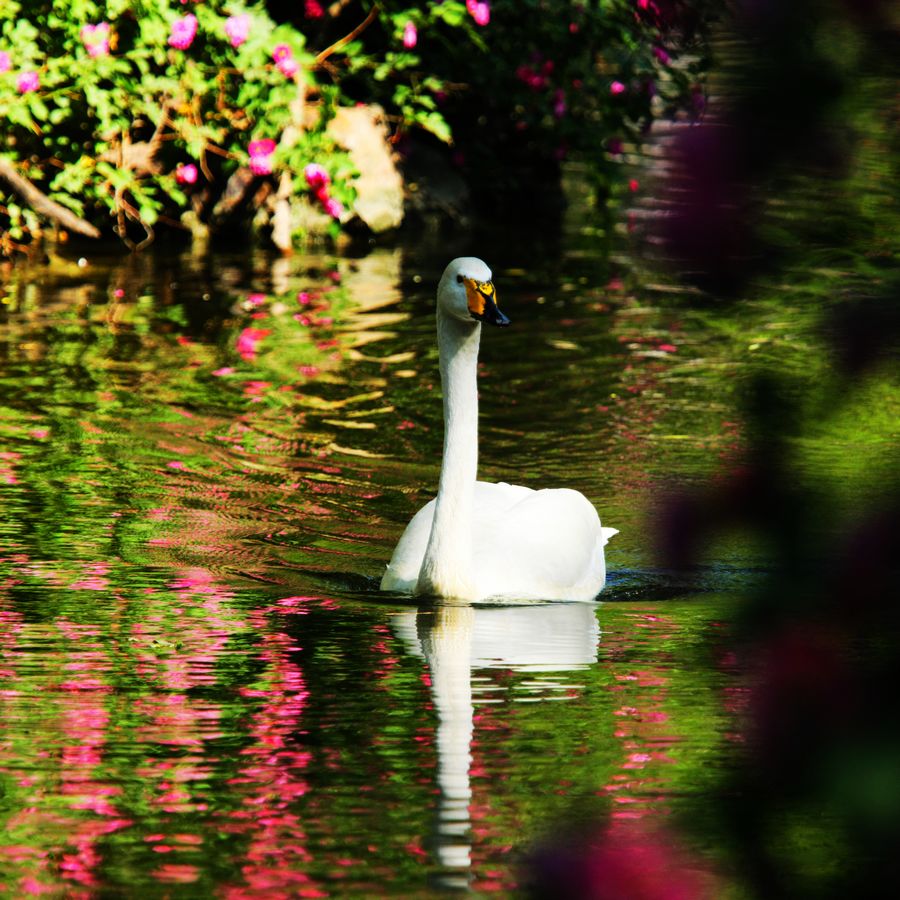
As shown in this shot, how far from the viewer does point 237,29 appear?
43.0 ft

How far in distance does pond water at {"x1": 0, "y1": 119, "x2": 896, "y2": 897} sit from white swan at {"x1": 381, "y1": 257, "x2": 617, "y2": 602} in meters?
0.10

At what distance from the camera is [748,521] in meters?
1.42

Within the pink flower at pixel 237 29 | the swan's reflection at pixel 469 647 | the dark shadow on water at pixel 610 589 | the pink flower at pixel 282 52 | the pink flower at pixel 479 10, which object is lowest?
the swan's reflection at pixel 469 647

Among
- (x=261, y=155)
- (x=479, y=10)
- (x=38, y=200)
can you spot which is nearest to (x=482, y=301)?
(x=261, y=155)

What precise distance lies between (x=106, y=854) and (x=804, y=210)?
254 centimetres

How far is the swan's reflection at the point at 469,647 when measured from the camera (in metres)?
Result: 4.27

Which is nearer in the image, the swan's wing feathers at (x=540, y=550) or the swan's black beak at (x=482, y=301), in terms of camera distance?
the swan's black beak at (x=482, y=301)

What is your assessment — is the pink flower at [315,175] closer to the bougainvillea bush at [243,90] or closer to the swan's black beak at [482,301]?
the bougainvillea bush at [243,90]

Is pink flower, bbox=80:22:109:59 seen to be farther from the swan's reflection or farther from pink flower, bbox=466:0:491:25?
the swan's reflection

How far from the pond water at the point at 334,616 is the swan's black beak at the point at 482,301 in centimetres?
85

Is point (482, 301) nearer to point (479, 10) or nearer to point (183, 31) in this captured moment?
point (183, 31)

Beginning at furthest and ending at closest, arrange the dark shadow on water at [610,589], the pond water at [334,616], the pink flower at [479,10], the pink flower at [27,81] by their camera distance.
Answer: the pink flower at [479,10] < the pink flower at [27,81] < the dark shadow on water at [610,589] < the pond water at [334,616]

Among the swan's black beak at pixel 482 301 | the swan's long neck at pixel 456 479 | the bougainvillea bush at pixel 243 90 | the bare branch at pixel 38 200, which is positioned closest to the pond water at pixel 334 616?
the swan's long neck at pixel 456 479

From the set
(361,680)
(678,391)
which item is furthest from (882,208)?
(678,391)
